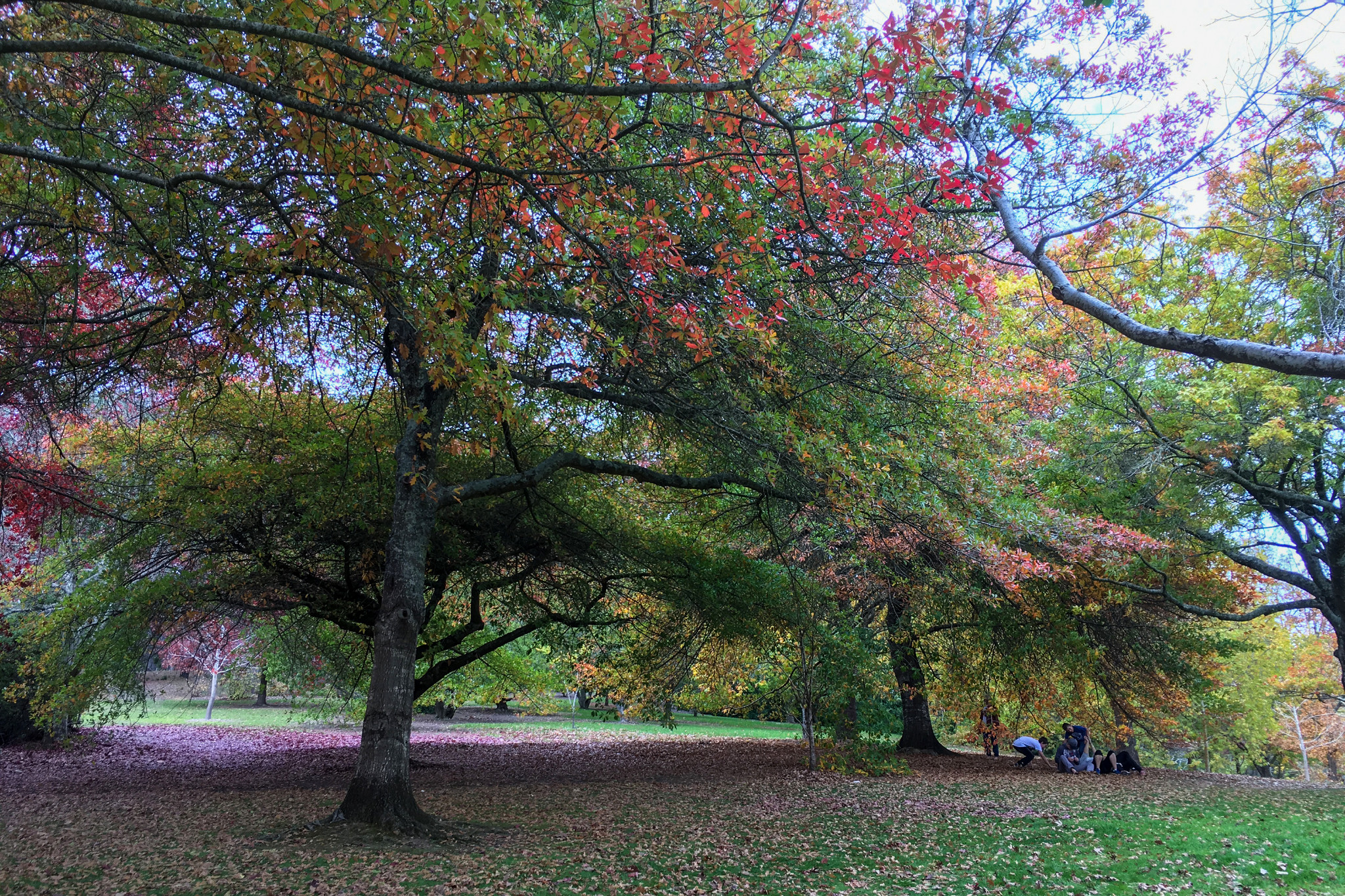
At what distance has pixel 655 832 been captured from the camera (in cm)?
714

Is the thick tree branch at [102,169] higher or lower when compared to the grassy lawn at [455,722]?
higher

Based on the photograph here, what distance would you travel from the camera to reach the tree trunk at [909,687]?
14.0 meters

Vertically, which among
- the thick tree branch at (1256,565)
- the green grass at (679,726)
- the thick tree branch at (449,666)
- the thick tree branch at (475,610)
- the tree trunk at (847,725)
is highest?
the thick tree branch at (1256,565)

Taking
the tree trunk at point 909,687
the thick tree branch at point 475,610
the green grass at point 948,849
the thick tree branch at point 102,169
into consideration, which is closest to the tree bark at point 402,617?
the green grass at point 948,849

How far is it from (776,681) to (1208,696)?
26.5 feet

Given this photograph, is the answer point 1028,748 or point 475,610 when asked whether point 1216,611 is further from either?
point 475,610

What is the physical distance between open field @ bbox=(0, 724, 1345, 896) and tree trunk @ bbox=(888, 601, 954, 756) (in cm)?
217

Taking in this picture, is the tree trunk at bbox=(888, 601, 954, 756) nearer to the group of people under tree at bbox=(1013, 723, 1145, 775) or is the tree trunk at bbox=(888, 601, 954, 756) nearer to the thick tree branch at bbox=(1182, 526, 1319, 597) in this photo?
the group of people under tree at bbox=(1013, 723, 1145, 775)

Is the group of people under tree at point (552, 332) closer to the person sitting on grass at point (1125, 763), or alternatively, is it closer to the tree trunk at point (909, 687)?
the tree trunk at point (909, 687)

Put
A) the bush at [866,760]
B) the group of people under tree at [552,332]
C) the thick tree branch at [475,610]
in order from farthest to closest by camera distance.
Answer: the bush at [866,760] < the thick tree branch at [475,610] < the group of people under tree at [552,332]

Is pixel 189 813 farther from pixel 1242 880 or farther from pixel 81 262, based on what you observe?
pixel 1242 880

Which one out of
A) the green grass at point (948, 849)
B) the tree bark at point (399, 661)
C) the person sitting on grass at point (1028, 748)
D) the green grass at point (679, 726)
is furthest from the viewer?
the green grass at point (679, 726)

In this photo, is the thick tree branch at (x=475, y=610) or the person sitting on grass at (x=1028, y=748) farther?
the person sitting on grass at (x=1028, y=748)

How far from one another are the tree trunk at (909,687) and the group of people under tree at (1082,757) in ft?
7.57
